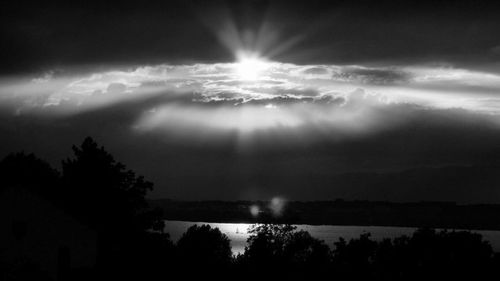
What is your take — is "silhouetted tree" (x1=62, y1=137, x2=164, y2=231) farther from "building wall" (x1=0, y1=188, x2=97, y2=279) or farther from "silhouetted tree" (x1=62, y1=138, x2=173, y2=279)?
"building wall" (x1=0, y1=188, x2=97, y2=279)

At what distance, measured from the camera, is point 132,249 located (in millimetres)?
54812

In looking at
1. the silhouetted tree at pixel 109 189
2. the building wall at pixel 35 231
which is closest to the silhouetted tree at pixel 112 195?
the silhouetted tree at pixel 109 189

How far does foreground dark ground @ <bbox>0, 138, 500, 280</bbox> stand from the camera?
37.8 meters

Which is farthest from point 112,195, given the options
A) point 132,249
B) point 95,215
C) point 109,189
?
point 132,249

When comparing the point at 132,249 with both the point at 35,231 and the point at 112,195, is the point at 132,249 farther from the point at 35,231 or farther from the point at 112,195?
the point at 112,195

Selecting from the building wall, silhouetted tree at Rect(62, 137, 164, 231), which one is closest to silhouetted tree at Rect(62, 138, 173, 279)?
silhouetted tree at Rect(62, 137, 164, 231)

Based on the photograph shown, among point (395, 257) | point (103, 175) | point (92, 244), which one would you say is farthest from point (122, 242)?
point (395, 257)

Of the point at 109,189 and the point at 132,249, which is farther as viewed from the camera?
the point at 109,189

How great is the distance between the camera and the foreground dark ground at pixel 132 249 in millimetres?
37750

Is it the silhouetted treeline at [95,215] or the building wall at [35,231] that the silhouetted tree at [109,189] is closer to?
the silhouetted treeline at [95,215]

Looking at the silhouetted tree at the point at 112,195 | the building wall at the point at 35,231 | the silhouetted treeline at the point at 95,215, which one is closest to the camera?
the silhouetted treeline at the point at 95,215

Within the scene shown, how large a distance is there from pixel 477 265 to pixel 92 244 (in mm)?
25993

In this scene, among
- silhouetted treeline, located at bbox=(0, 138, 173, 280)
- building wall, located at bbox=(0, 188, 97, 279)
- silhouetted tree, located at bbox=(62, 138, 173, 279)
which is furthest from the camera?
silhouetted tree, located at bbox=(62, 138, 173, 279)

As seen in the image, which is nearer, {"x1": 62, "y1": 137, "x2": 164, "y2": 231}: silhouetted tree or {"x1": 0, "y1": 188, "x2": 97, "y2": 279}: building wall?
{"x1": 0, "y1": 188, "x2": 97, "y2": 279}: building wall
